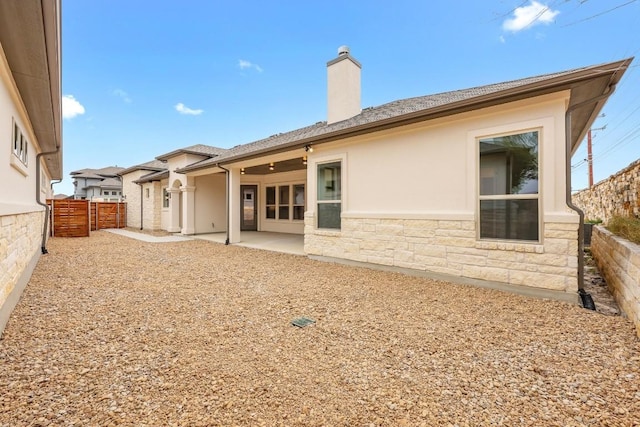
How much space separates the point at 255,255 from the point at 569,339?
6.64m

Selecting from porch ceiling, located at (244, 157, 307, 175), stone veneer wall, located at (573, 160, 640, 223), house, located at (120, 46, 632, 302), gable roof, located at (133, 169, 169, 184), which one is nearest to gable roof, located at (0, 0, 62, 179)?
house, located at (120, 46, 632, 302)

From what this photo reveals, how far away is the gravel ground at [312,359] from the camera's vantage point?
6.03ft

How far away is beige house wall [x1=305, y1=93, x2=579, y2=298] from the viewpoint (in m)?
4.06

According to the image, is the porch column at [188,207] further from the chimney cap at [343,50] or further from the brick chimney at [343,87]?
the chimney cap at [343,50]

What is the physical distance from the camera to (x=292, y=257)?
24.8ft

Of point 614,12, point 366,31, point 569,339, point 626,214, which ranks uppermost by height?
point 366,31

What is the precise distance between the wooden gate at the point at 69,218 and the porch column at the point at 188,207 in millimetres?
4163

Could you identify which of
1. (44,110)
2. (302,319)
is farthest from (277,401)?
(44,110)

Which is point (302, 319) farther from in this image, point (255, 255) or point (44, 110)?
Result: point (44, 110)

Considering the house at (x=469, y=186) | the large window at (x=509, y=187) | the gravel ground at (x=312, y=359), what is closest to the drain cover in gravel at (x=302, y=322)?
the gravel ground at (x=312, y=359)

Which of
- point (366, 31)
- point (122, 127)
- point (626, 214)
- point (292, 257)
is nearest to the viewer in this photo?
point (626, 214)

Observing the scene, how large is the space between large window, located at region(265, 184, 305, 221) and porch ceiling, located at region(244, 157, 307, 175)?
35.2 inches

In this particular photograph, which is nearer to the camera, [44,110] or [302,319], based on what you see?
[302,319]

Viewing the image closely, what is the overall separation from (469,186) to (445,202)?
0.48 meters
